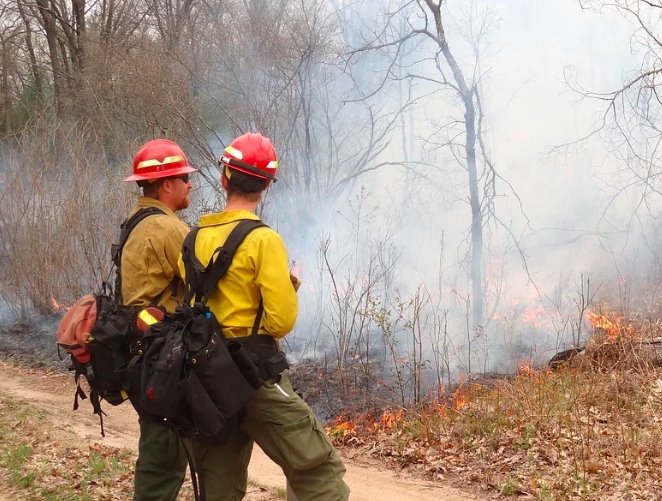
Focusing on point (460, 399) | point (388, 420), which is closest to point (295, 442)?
point (388, 420)

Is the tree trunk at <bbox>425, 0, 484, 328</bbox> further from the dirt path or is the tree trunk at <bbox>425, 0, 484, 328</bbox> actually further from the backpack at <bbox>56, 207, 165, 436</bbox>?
the backpack at <bbox>56, 207, 165, 436</bbox>

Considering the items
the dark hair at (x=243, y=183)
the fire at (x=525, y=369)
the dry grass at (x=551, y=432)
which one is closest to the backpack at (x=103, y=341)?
the dark hair at (x=243, y=183)

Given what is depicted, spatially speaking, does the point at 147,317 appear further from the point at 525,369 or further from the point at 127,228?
the point at 525,369

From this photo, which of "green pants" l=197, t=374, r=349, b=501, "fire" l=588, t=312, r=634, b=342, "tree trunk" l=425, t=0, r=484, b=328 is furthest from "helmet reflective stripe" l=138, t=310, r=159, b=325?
"tree trunk" l=425, t=0, r=484, b=328

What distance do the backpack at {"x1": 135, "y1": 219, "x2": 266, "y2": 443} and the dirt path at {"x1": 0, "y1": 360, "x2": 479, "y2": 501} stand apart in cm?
258

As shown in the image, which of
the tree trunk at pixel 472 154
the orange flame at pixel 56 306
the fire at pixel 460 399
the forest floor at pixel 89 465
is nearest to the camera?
the forest floor at pixel 89 465

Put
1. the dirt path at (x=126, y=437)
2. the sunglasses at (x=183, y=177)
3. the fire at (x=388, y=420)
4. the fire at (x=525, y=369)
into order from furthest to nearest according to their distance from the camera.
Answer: the fire at (x=525, y=369)
the fire at (x=388, y=420)
the dirt path at (x=126, y=437)
the sunglasses at (x=183, y=177)

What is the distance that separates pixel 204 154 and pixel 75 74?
931 centimetres

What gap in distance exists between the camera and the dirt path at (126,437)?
5637 millimetres

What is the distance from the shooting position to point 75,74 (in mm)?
20391

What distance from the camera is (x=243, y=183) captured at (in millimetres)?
3252

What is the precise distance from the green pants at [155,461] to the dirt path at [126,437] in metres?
1.67

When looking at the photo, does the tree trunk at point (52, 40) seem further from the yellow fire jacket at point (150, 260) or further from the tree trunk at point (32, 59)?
the yellow fire jacket at point (150, 260)

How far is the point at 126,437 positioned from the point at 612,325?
5.93 meters
